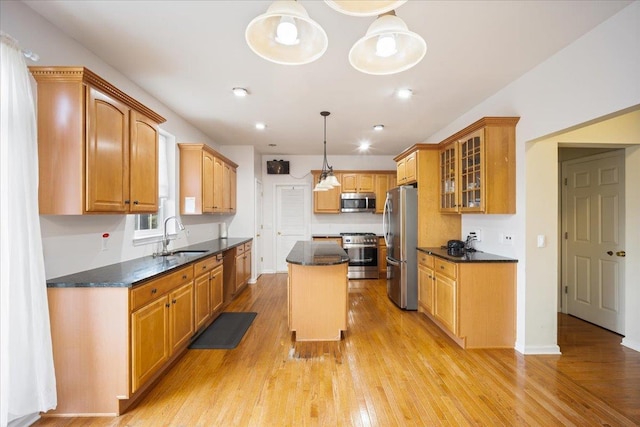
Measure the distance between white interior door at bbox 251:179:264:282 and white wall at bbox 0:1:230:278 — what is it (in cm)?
273

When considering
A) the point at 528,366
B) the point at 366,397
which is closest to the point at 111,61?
the point at 366,397

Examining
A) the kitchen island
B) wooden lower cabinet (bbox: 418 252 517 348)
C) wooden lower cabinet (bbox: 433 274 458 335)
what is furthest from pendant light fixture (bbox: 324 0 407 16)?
wooden lower cabinet (bbox: 433 274 458 335)

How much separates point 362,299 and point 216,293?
7.46 ft

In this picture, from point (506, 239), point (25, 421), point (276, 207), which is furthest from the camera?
point (276, 207)

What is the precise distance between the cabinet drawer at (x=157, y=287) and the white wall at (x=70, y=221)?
61 cm

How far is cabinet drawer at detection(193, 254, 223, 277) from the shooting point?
309 cm

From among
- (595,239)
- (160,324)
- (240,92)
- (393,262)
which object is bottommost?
(160,324)

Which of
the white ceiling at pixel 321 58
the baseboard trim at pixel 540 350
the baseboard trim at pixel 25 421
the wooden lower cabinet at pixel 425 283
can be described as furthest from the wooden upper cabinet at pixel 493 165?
the baseboard trim at pixel 25 421

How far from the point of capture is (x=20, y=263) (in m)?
1.71

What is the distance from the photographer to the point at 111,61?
2.56 m

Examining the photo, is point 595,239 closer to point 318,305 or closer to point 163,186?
point 318,305

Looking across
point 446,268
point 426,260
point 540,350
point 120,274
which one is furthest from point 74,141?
point 540,350

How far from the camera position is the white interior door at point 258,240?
19.1ft

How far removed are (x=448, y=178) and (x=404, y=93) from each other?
133cm
